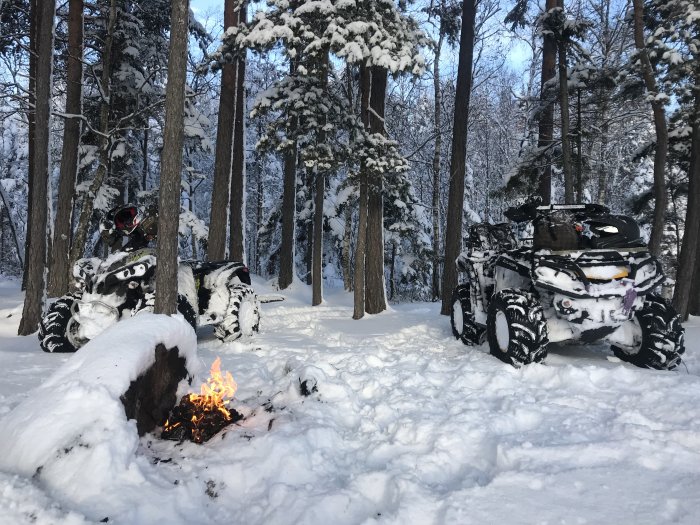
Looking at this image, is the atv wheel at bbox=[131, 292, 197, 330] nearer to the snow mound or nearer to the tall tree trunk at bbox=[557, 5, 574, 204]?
the snow mound

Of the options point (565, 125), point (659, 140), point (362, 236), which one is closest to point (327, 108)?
point (362, 236)

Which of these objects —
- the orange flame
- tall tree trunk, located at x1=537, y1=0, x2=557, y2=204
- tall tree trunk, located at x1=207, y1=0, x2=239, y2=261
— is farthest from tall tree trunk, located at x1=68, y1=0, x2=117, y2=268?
tall tree trunk, located at x1=537, y1=0, x2=557, y2=204

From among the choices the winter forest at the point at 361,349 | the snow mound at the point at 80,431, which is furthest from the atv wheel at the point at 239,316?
the snow mound at the point at 80,431

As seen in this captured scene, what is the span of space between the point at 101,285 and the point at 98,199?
11.6 m

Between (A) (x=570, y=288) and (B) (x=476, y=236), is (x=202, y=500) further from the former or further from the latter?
(B) (x=476, y=236)

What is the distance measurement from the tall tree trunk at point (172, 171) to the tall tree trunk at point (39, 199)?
3.76m

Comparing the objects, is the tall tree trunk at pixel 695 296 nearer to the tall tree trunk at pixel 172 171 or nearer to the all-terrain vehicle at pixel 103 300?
the all-terrain vehicle at pixel 103 300

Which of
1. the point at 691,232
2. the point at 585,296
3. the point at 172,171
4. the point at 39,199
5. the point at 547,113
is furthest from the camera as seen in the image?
the point at 547,113

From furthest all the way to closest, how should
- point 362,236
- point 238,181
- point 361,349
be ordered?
point 238,181
point 362,236
point 361,349

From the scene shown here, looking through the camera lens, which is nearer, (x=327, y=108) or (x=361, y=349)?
(x=361, y=349)

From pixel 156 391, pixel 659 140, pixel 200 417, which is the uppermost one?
pixel 659 140

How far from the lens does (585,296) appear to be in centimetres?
505

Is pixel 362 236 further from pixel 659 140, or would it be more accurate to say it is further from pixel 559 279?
pixel 659 140

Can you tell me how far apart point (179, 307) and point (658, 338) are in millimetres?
5852
